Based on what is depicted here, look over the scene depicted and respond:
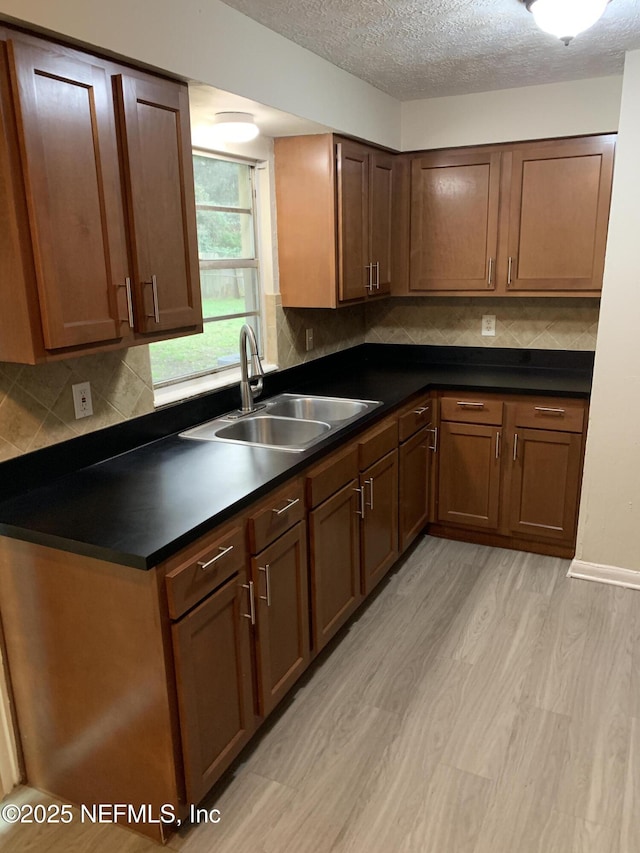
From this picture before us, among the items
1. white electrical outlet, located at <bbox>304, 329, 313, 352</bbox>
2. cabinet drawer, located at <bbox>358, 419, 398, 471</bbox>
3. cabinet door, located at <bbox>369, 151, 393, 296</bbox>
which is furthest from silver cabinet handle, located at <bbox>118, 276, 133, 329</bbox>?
cabinet door, located at <bbox>369, 151, 393, 296</bbox>

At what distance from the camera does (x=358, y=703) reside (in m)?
2.30

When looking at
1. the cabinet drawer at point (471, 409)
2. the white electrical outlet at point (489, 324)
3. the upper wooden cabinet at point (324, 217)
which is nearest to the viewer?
the upper wooden cabinet at point (324, 217)

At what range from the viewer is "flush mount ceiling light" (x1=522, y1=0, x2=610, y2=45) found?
1876 millimetres

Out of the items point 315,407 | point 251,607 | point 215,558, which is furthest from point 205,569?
point 315,407

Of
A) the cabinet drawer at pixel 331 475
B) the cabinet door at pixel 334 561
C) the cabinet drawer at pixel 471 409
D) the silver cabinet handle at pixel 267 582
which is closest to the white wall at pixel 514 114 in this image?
the cabinet drawer at pixel 471 409

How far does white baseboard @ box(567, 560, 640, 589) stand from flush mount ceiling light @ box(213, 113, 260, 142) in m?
2.46

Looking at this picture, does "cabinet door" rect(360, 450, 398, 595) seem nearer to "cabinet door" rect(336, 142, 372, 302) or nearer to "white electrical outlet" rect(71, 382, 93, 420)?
"cabinet door" rect(336, 142, 372, 302)

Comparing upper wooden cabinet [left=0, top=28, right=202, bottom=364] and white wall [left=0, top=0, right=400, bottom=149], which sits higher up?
white wall [left=0, top=0, right=400, bottom=149]

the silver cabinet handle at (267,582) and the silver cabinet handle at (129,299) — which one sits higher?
the silver cabinet handle at (129,299)

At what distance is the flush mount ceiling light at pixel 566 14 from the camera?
1.88 meters

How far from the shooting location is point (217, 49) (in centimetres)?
203

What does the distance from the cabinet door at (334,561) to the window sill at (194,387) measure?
28.6 inches

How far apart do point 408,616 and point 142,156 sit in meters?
2.08

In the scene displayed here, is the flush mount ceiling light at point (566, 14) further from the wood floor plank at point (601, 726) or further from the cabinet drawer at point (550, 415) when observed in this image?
the wood floor plank at point (601, 726)
